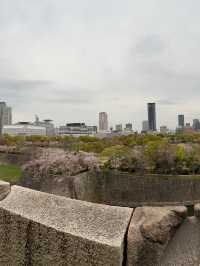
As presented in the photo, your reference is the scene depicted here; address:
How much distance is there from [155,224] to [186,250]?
240mm

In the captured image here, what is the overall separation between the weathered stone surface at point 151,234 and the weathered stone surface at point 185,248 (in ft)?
0.13

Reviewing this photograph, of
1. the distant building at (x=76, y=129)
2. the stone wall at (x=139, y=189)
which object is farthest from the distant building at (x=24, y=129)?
the stone wall at (x=139, y=189)

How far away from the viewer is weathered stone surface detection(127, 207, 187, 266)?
2.31 meters

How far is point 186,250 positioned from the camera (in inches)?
90.0

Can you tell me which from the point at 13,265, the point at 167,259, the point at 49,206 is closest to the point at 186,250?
the point at 167,259

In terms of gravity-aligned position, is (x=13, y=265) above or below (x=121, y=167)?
above

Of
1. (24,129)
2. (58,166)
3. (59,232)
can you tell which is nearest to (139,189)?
(58,166)

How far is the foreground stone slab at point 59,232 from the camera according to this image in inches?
91.4

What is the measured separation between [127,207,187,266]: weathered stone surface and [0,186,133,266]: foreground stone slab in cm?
8

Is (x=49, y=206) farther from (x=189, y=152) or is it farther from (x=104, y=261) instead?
(x=189, y=152)

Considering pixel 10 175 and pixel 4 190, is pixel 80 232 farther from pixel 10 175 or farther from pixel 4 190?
pixel 10 175

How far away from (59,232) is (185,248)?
0.81m

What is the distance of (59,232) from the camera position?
244cm

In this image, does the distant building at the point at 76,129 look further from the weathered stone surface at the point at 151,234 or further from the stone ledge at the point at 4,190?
the weathered stone surface at the point at 151,234
